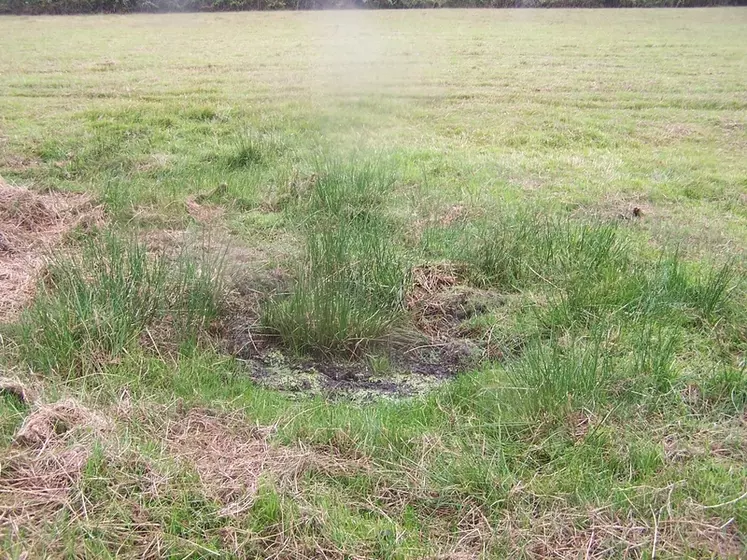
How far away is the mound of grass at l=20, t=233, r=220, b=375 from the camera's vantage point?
7.21 ft

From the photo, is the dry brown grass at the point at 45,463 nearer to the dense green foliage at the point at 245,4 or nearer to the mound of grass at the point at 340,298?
the mound of grass at the point at 340,298

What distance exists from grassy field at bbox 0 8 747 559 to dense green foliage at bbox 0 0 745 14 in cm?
492

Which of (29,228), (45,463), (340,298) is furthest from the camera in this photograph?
(29,228)

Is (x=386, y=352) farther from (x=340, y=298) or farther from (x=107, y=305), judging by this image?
(x=107, y=305)

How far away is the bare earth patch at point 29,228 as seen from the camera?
2818 mm

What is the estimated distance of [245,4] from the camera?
9.96 m

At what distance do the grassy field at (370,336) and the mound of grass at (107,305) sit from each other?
0.01 m

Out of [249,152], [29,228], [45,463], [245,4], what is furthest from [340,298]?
[245,4]

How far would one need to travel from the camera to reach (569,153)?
5055 millimetres

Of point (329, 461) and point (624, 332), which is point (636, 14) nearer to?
point (624, 332)

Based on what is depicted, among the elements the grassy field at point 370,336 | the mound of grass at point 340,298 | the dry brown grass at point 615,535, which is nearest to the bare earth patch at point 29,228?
the grassy field at point 370,336

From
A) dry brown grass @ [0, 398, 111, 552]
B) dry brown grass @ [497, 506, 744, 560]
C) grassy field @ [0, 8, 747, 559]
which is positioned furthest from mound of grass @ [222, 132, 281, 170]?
dry brown grass @ [497, 506, 744, 560]

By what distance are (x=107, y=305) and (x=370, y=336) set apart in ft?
3.35

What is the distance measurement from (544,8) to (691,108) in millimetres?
5281
